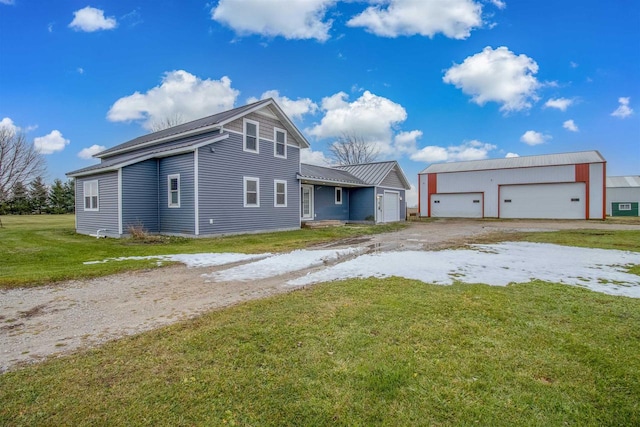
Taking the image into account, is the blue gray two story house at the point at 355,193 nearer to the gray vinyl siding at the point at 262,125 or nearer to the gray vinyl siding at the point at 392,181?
the gray vinyl siding at the point at 392,181

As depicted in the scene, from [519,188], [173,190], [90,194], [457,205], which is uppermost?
[519,188]

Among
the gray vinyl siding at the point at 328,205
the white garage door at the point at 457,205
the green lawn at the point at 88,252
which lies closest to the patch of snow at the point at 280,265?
the green lawn at the point at 88,252

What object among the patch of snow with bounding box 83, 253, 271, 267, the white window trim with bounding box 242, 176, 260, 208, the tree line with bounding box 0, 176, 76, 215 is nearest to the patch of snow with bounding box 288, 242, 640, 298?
the patch of snow with bounding box 83, 253, 271, 267

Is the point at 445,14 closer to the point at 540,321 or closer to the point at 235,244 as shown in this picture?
the point at 235,244

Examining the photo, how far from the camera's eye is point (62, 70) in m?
17.3

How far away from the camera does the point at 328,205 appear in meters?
22.6

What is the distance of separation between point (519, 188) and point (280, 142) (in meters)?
24.7

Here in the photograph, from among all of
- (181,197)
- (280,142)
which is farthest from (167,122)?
(181,197)

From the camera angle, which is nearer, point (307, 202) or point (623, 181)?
point (307, 202)

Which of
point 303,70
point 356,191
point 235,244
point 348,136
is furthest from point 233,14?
point 348,136

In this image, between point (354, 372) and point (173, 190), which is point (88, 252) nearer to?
point (173, 190)

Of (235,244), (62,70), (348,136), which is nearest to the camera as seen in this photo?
(235,244)

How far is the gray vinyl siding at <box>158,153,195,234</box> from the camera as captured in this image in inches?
534

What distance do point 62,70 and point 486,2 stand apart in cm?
2123
